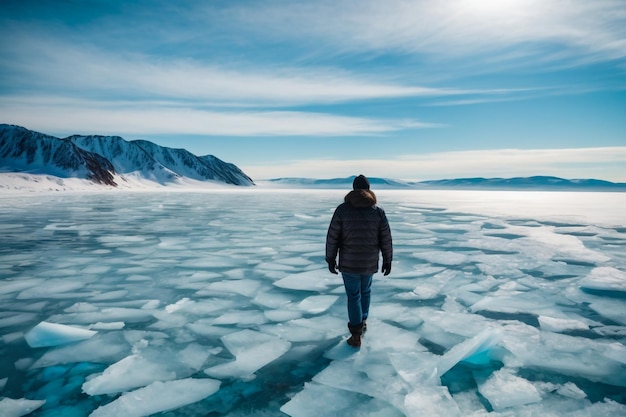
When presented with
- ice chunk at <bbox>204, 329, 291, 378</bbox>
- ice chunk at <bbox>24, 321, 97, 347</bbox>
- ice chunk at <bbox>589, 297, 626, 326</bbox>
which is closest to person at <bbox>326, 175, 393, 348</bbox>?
ice chunk at <bbox>204, 329, 291, 378</bbox>

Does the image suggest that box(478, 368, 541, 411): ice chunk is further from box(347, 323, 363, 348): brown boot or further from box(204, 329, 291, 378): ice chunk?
box(204, 329, 291, 378): ice chunk

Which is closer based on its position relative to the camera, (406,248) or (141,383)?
(141,383)

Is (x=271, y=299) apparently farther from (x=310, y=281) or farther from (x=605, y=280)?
(x=605, y=280)

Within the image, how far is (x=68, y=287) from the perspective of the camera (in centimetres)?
623

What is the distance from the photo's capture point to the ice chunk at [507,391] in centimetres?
308

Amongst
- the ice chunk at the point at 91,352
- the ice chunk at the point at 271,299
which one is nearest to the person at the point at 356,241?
the ice chunk at the point at 271,299

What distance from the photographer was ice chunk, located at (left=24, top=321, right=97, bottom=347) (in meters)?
4.13

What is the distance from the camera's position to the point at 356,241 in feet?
13.2

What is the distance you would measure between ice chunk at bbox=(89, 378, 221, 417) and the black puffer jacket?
1.65m

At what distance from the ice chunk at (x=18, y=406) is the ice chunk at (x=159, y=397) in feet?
1.56

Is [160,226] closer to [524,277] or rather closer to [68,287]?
[68,287]

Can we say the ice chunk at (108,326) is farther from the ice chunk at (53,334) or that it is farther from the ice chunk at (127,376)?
the ice chunk at (127,376)

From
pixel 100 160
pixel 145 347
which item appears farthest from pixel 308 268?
pixel 100 160

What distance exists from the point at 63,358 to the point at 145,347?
28.8 inches
